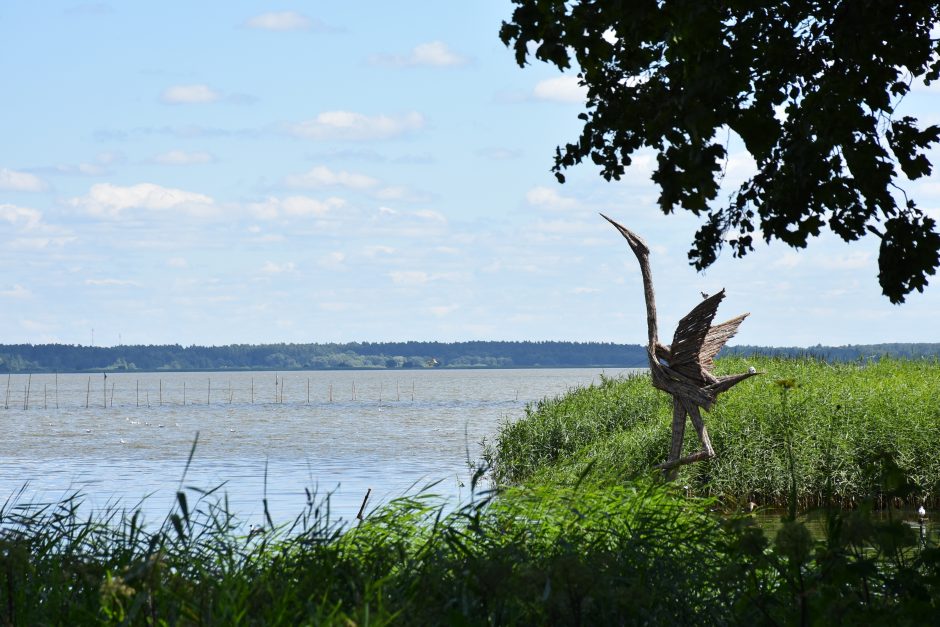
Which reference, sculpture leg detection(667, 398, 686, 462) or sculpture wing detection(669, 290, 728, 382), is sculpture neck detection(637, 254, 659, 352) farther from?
sculpture leg detection(667, 398, 686, 462)

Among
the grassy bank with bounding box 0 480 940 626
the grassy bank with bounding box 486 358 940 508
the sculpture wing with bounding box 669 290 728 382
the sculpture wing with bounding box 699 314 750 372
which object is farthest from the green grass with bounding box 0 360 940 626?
the grassy bank with bounding box 486 358 940 508

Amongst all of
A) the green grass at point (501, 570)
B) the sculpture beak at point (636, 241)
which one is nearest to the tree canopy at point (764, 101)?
the green grass at point (501, 570)

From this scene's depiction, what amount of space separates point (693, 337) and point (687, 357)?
271 millimetres

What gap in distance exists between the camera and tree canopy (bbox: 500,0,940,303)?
5262mm

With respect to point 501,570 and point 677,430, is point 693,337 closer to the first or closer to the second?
point 677,430

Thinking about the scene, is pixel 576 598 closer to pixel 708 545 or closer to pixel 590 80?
pixel 708 545

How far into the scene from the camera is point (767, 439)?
14.9 meters

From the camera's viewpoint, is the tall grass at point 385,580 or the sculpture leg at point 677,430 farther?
the sculpture leg at point 677,430

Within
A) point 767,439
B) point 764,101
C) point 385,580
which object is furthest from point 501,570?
point 767,439

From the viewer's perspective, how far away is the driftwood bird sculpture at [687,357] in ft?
40.5

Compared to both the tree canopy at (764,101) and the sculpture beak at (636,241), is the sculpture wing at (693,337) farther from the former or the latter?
the tree canopy at (764,101)

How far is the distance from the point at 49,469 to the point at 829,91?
82.3ft

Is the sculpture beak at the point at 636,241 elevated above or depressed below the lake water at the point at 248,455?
above

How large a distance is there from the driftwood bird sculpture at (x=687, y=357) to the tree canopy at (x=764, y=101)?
4783 millimetres
